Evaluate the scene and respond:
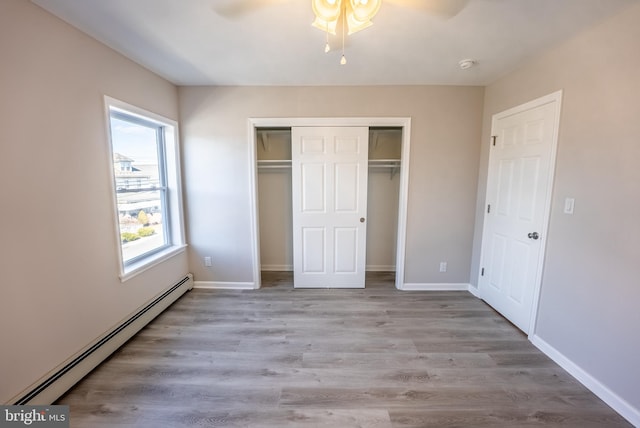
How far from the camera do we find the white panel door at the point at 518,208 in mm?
2195

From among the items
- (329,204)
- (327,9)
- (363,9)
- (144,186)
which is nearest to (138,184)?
(144,186)

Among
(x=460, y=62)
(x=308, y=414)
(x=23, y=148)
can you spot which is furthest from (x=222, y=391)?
(x=460, y=62)

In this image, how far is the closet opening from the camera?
3670 mm

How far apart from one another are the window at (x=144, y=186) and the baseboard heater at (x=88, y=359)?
43 cm

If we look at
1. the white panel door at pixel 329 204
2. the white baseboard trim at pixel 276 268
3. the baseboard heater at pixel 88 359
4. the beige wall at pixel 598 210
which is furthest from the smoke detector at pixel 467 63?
the baseboard heater at pixel 88 359

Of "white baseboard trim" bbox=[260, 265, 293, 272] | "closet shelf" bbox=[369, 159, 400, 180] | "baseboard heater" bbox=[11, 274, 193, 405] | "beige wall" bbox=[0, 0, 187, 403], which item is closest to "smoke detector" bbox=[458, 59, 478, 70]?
"closet shelf" bbox=[369, 159, 400, 180]

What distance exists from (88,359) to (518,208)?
3.86 metres

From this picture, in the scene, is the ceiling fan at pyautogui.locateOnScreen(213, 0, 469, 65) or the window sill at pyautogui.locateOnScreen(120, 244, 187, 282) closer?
the ceiling fan at pyautogui.locateOnScreen(213, 0, 469, 65)

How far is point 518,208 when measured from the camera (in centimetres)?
248

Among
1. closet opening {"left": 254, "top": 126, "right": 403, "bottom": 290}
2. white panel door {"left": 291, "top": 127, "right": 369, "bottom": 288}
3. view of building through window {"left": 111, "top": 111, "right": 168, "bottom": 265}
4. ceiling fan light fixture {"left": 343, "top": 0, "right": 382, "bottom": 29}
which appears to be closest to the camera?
ceiling fan light fixture {"left": 343, "top": 0, "right": 382, "bottom": 29}

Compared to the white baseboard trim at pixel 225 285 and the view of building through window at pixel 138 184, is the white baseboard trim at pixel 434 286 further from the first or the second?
the view of building through window at pixel 138 184

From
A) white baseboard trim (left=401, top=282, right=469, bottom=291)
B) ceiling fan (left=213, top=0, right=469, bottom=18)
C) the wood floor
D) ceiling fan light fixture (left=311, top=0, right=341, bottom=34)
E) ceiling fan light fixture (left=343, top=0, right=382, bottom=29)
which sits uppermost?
Answer: ceiling fan (left=213, top=0, right=469, bottom=18)

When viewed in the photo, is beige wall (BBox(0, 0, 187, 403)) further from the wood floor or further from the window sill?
the wood floor

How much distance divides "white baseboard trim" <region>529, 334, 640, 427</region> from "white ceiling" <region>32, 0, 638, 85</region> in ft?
7.95
